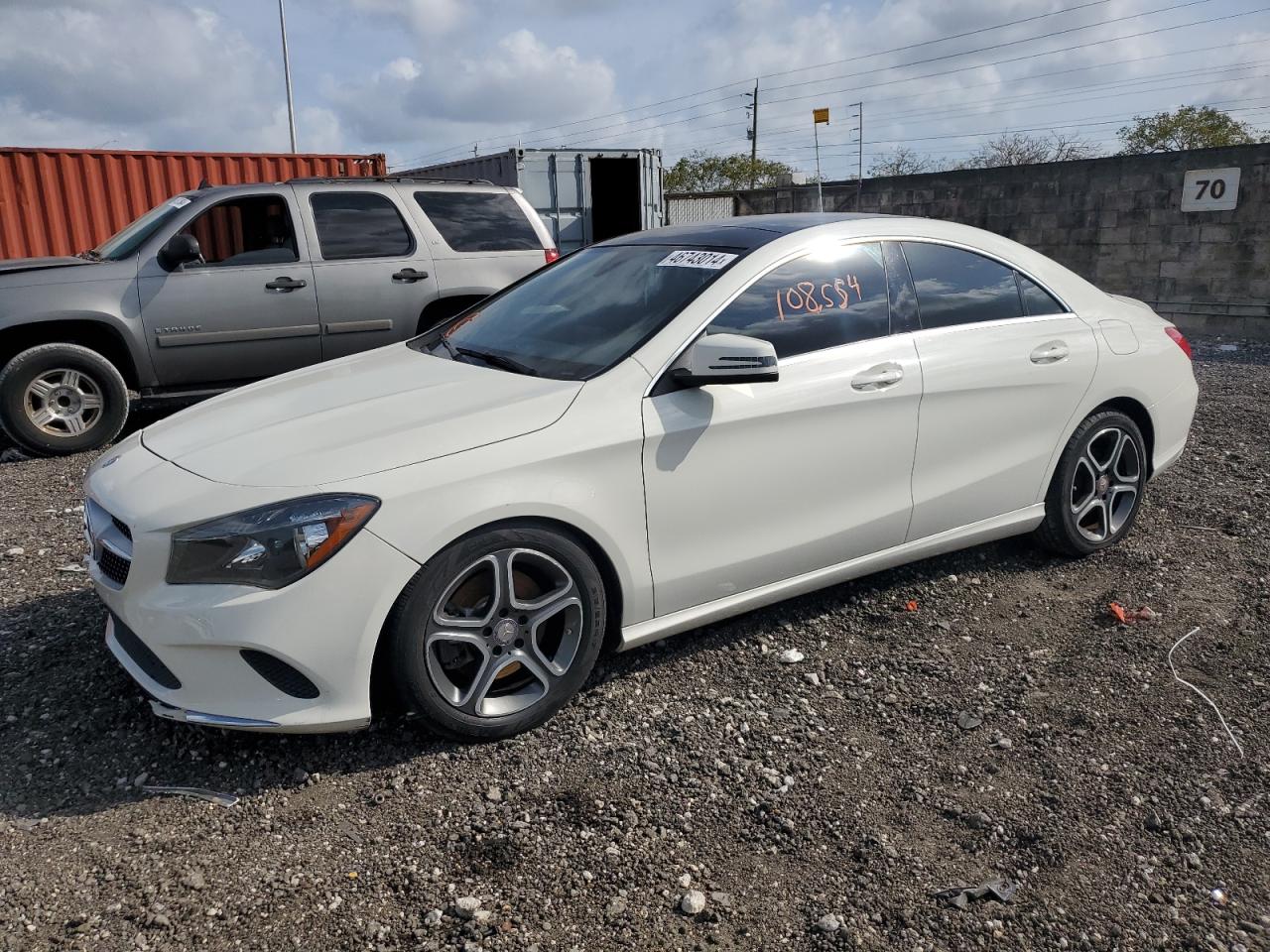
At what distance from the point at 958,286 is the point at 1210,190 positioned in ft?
36.0

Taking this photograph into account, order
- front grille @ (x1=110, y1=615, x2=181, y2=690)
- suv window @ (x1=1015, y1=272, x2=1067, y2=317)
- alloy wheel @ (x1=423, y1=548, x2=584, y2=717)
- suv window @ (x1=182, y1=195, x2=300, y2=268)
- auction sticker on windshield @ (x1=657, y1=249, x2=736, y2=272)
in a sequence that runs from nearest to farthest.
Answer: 1. front grille @ (x1=110, y1=615, x2=181, y2=690)
2. alloy wheel @ (x1=423, y1=548, x2=584, y2=717)
3. auction sticker on windshield @ (x1=657, y1=249, x2=736, y2=272)
4. suv window @ (x1=1015, y1=272, x2=1067, y2=317)
5. suv window @ (x1=182, y1=195, x2=300, y2=268)

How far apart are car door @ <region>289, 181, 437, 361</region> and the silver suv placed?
1 cm

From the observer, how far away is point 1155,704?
11.0 ft

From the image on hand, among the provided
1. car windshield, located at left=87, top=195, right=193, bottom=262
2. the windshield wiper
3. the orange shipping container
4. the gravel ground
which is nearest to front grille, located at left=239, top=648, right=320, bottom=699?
the gravel ground

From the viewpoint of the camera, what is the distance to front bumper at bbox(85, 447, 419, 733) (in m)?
2.68

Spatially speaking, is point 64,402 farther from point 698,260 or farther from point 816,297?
point 816,297

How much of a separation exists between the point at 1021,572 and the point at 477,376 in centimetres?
270

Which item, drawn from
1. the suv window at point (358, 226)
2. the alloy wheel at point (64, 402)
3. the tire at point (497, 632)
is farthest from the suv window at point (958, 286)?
→ the alloy wheel at point (64, 402)

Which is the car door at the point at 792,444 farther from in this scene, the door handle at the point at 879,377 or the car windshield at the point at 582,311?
the car windshield at the point at 582,311

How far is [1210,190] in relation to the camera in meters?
12.7

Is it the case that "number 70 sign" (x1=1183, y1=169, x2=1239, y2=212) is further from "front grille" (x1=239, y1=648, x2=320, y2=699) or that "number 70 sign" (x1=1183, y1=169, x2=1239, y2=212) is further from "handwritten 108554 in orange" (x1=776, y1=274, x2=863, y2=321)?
"front grille" (x1=239, y1=648, x2=320, y2=699)

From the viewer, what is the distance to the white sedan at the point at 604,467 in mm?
2754

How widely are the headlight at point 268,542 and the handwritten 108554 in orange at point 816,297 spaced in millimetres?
1712

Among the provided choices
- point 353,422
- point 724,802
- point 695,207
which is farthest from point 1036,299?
point 695,207
